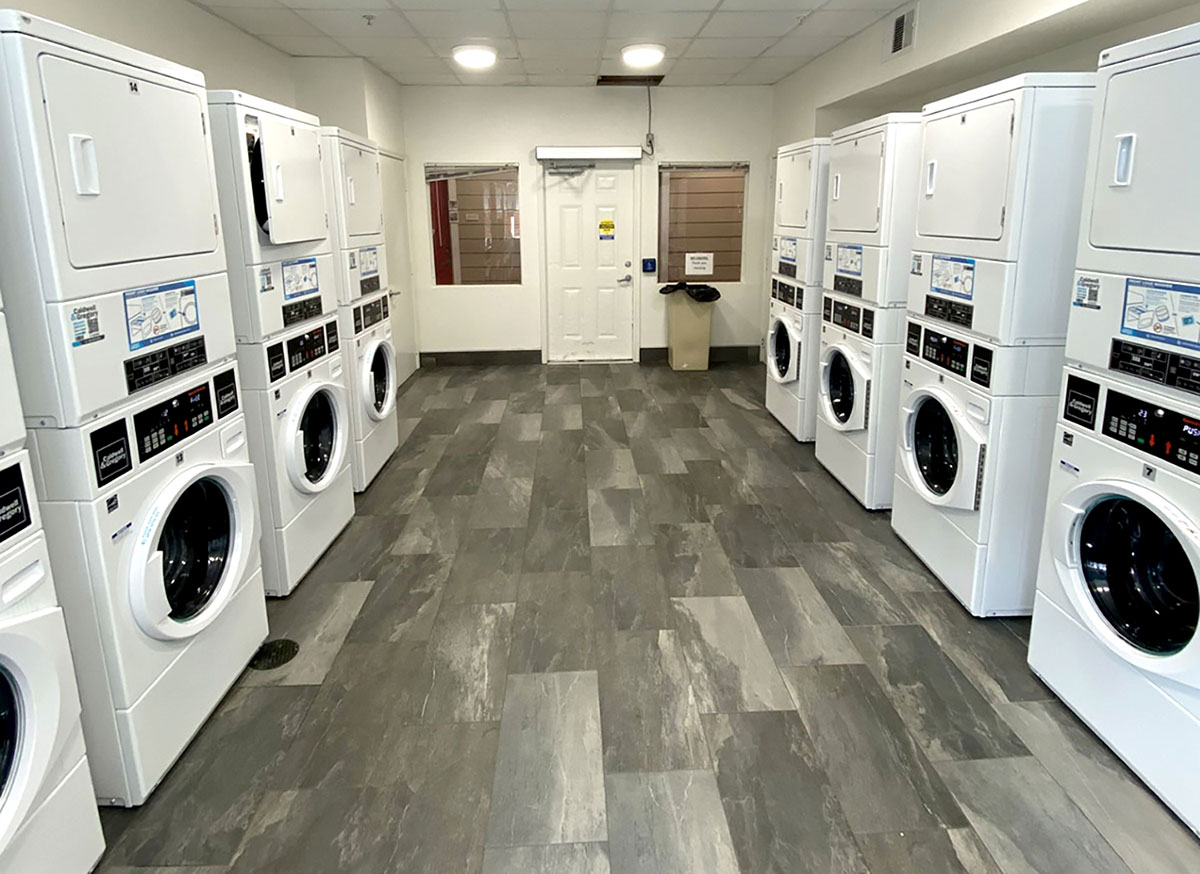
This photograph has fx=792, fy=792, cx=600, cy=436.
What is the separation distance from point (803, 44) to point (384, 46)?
9.81 feet

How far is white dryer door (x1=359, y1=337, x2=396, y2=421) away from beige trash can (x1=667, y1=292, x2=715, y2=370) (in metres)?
3.44

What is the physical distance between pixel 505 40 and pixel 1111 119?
13.9 feet

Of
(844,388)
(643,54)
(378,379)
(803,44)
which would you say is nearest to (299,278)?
(378,379)

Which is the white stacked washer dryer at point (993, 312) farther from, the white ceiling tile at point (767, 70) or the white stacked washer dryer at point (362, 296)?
the white ceiling tile at point (767, 70)

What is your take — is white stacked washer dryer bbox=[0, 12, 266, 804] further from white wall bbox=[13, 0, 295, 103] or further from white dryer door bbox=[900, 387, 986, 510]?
white dryer door bbox=[900, 387, 986, 510]

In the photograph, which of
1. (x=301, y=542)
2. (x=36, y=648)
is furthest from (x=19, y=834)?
(x=301, y=542)

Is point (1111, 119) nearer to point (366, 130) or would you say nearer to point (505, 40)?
point (505, 40)

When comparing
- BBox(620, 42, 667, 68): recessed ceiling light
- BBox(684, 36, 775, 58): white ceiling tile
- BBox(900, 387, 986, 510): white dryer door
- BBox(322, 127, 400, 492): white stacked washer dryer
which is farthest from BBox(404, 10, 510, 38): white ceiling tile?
BBox(900, 387, 986, 510): white dryer door

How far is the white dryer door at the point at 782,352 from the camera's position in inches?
211

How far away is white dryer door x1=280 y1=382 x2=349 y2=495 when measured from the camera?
333cm

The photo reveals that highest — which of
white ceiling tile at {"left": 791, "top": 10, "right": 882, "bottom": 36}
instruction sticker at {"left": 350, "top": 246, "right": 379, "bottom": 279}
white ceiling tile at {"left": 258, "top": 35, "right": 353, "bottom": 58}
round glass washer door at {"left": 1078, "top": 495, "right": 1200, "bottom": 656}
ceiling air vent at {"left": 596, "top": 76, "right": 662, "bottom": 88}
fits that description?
ceiling air vent at {"left": 596, "top": 76, "right": 662, "bottom": 88}

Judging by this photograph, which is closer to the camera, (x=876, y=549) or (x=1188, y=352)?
(x=1188, y=352)

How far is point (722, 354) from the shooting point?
8.12 meters

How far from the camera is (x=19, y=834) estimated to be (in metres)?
1.66
